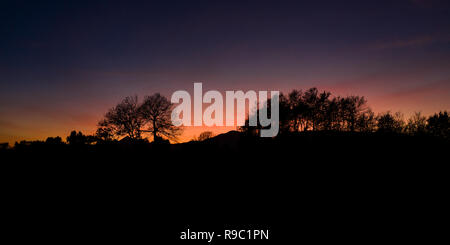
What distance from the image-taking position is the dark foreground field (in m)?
6.94

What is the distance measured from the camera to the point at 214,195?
31.4 feet

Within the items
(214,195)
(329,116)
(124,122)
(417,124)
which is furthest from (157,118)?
(417,124)

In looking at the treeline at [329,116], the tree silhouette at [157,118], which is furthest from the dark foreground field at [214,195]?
the treeline at [329,116]

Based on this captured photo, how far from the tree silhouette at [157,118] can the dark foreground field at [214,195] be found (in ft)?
64.0

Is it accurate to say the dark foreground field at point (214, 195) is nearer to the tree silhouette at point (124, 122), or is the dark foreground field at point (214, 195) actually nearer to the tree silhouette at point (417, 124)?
the tree silhouette at point (124, 122)

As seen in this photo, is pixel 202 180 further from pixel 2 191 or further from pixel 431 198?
pixel 431 198

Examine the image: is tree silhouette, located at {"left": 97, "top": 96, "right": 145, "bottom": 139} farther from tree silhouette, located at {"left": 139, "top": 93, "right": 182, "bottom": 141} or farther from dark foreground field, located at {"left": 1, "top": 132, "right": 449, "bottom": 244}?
dark foreground field, located at {"left": 1, "top": 132, "right": 449, "bottom": 244}

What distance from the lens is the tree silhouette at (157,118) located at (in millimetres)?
34844

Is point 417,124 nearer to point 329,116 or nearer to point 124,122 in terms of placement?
point 329,116

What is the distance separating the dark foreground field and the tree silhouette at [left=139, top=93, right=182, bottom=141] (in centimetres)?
1952

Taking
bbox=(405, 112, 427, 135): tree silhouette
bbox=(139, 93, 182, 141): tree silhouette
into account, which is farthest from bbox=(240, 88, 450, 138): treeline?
bbox=(139, 93, 182, 141): tree silhouette

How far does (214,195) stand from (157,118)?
29.2 metres

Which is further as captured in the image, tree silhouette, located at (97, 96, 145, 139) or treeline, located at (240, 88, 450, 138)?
treeline, located at (240, 88, 450, 138)
